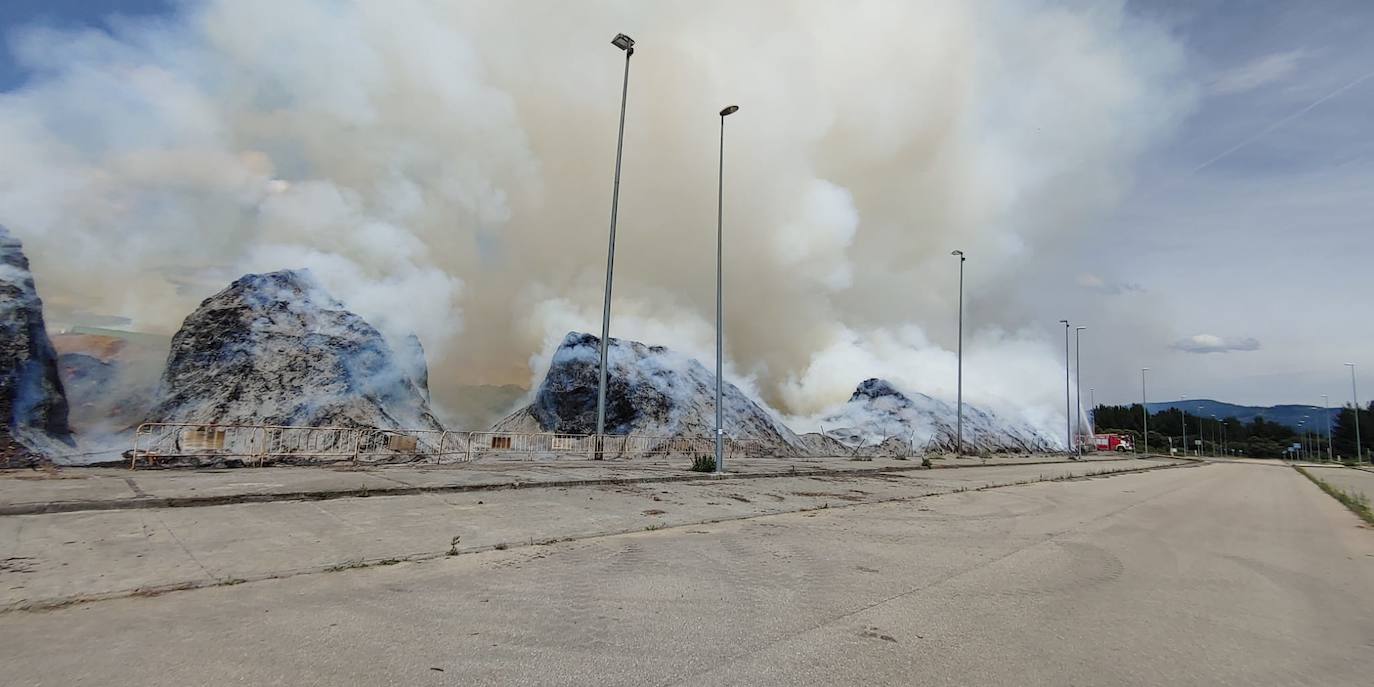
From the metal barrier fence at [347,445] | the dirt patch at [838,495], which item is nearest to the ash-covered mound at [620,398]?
the metal barrier fence at [347,445]

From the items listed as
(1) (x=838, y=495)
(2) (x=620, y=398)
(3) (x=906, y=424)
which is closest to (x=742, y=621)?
(1) (x=838, y=495)

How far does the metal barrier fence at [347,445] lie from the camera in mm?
17422

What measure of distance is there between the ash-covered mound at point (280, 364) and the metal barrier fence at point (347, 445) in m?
1.77

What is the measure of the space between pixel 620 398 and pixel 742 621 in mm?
33111

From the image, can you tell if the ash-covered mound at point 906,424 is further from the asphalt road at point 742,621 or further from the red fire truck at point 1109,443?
the asphalt road at point 742,621

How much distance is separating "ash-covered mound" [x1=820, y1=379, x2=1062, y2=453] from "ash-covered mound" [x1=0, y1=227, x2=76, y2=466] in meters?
43.8

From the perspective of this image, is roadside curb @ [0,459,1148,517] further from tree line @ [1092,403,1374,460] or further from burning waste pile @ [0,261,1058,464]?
tree line @ [1092,403,1374,460]

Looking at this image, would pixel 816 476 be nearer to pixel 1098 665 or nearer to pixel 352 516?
pixel 352 516

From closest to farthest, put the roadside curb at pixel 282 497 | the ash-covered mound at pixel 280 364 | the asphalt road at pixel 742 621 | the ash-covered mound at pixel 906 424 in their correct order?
1. the asphalt road at pixel 742 621
2. the roadside curb at pixel 282 497
3. the ash-covered mound at pixel 280 364
4. the ash-covered mound at pixel 906 424

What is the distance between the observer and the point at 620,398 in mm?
37844

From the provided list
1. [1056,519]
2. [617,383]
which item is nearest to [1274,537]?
[1056,519]

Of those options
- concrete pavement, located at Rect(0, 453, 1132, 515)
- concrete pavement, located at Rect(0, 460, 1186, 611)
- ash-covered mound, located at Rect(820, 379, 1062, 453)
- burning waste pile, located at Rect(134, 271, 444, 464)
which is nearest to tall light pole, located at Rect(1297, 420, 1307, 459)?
ash-covered mound, located at Rect(820, 379, 1062, 453)

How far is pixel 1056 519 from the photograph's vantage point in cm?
1276

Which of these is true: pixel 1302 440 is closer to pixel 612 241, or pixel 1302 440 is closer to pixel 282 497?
pixel 612 241
